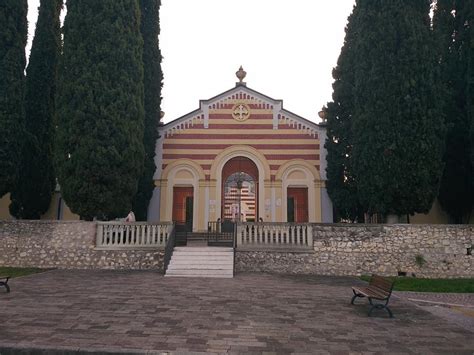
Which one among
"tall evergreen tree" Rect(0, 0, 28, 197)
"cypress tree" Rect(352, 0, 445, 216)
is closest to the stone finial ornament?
"cypress tree" Rect(352, 0, 445, 216)

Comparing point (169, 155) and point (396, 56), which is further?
point (169, 155)

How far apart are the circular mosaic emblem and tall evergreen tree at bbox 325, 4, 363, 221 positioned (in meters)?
4.74

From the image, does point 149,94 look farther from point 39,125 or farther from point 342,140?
point 342,140

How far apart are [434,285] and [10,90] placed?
1785cm

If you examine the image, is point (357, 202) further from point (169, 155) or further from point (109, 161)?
point (109, 161)

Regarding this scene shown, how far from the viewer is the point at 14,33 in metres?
15.8

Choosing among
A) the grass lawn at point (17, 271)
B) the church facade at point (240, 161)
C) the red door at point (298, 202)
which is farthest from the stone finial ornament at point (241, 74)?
the grass lawn at point (17, 271)

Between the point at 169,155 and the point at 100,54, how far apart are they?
25.9ft

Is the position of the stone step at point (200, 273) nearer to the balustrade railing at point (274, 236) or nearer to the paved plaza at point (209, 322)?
the balustrade railing at point (274, 236)

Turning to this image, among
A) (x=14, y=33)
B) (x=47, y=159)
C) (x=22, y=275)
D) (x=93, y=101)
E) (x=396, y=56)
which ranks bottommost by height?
(x=22, y=275)

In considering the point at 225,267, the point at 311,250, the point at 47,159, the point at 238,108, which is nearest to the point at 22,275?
the point at 225,267

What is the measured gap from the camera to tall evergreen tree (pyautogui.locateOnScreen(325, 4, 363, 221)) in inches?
753

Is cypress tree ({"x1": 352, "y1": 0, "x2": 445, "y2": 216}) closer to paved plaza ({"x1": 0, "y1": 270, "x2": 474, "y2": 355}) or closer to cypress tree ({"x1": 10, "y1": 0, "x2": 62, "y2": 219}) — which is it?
paved plaza ({"x1": 0, "y1": 270, "x2": 474, "y2": 355})

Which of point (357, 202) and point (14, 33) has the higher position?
point (14, 33)
